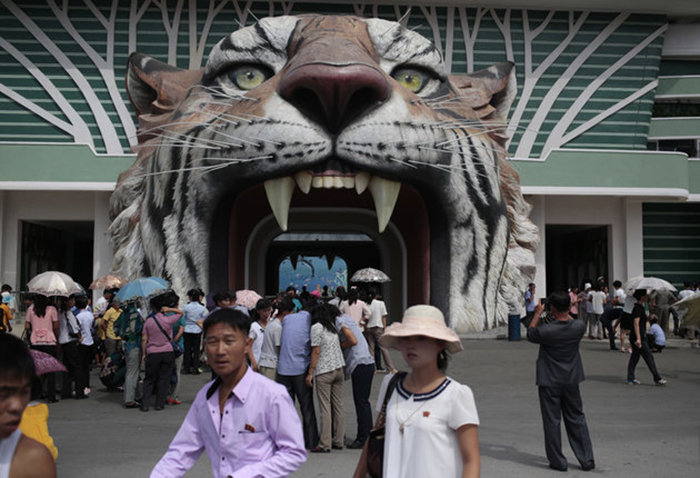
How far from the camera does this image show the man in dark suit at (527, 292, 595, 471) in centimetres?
475

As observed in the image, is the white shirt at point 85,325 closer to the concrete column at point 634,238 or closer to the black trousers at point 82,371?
the black trousers at point 82,371

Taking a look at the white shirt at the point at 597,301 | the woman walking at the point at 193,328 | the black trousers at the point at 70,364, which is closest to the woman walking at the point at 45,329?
the black trousers at the point at 70,364

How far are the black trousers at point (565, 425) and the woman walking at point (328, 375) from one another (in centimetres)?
152

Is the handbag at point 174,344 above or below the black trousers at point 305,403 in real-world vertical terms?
above

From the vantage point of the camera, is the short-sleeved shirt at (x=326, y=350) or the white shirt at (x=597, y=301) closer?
the short-sleeved shirt at (x=326, y=350)

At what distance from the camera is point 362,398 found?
5.53 metres

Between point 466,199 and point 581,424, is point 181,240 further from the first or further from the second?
point 581,424

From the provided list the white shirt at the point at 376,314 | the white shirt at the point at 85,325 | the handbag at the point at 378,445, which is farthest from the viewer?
the white shirt at the point at 376,314

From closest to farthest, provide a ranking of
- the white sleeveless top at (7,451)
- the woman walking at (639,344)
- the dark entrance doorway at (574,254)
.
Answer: the white sleeveless top at (7,451) → the woman walking at (639,344) → the dark entrance doorway at (574,254)

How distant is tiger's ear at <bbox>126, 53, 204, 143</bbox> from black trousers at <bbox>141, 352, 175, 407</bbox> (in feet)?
16.5

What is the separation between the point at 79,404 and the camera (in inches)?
292

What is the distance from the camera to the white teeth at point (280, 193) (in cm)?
1018

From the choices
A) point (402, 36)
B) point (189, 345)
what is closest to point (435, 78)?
point (402, 36)

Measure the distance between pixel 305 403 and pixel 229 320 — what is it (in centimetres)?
327
